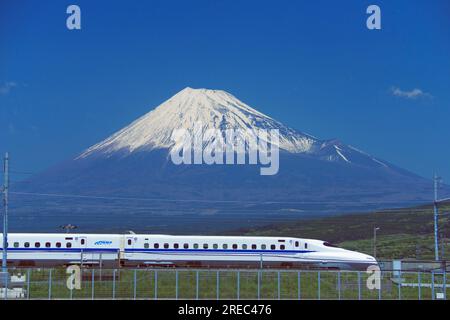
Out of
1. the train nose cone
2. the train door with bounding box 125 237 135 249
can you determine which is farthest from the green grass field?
the train door with bounding box 125 237 135 249

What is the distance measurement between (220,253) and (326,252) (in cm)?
909

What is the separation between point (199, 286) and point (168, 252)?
32.2m

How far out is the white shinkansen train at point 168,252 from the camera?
70188 mm

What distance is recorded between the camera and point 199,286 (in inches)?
1538

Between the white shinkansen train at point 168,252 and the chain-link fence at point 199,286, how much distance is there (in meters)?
26.8

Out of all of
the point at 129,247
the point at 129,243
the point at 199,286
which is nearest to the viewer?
the point at 199,286

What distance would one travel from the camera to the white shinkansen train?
70.2 meters

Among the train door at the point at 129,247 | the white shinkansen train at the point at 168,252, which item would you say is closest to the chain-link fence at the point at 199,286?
the white shinkansen train at the point at 168,252

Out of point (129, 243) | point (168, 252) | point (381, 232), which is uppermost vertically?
point (381, 232)

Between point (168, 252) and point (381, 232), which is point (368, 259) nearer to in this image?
point (168, 252)

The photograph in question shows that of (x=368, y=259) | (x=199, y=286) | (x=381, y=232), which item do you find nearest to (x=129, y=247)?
(x=368, y=259)

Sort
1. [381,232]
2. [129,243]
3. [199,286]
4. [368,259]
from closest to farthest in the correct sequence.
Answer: [199,286]
[129,243]
[368,259]
[381,232]

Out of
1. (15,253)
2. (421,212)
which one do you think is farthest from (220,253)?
(421,212)

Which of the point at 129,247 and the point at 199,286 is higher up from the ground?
the point at 129,247
